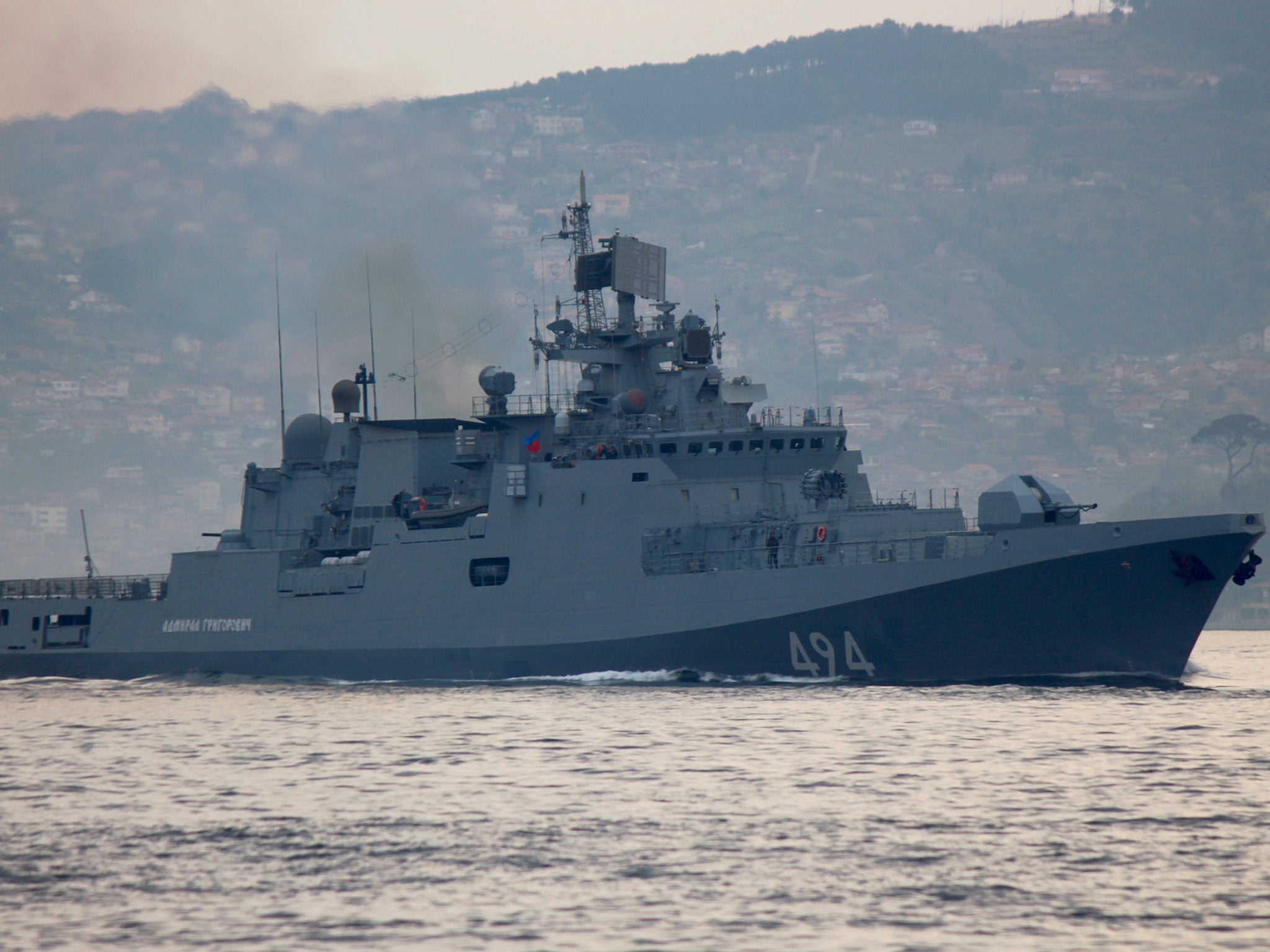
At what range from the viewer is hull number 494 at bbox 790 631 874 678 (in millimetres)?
24797

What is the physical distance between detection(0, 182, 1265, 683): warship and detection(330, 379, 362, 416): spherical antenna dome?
0.14 feet

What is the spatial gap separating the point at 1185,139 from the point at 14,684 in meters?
182

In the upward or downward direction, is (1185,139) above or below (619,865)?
above

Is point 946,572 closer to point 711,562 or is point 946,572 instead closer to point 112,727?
point 711,562

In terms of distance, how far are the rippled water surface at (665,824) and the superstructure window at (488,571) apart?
301cm

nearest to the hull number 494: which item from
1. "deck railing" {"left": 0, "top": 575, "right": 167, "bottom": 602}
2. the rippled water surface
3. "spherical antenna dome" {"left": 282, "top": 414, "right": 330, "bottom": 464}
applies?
the rippled water surface

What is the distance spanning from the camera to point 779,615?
25.0 meters

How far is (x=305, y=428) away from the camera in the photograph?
1346 inches

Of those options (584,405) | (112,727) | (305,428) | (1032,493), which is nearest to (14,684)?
(305,428)

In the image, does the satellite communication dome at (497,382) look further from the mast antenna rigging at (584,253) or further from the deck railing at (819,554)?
the deck railing at (819,554)

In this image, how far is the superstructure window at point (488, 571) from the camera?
2812 centimetres

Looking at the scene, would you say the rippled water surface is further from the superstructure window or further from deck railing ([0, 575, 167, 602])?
deck railing ([0, 575, 167, 602])

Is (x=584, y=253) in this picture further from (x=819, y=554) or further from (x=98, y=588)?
(x=98, y=588)

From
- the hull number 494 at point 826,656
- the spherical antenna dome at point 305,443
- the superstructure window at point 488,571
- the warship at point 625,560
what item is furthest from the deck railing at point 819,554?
the spherical antenna dome at point 305,443
